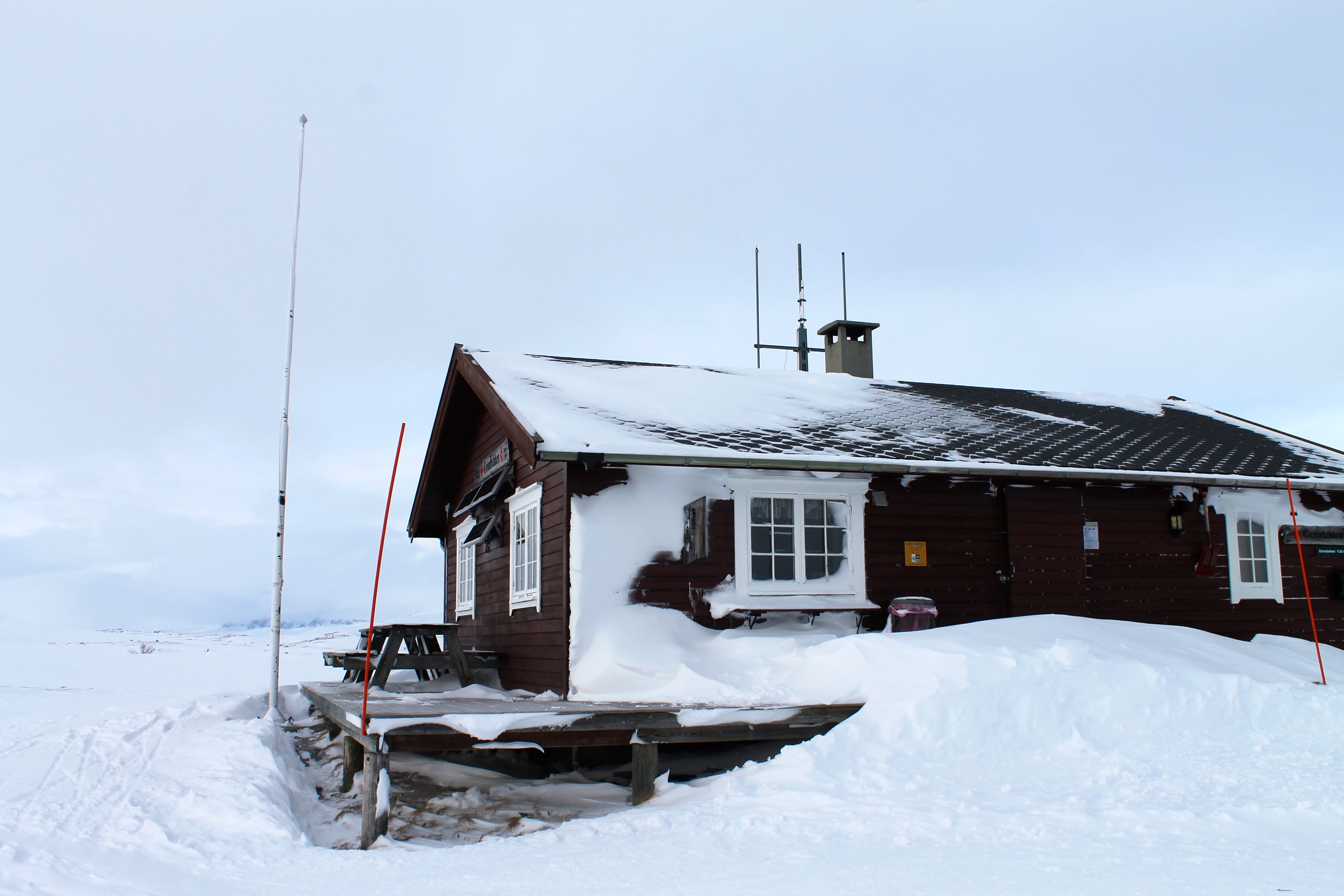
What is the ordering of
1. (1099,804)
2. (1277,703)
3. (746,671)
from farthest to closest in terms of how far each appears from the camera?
1. (746,671)
2. (1277,703)
3. (1099,804)

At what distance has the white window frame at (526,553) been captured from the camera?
34.4ft

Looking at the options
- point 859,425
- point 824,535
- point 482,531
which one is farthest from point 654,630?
point 859,425

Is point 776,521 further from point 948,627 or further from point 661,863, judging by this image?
point 661,863

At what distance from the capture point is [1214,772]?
6867 mm

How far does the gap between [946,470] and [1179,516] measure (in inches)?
131

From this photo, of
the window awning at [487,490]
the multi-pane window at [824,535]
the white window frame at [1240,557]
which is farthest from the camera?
the white window frame at [1240,557]

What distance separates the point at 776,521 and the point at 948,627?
1998 mm

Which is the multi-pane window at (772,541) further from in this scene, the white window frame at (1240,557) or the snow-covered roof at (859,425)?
the white window frame at (1240,557)

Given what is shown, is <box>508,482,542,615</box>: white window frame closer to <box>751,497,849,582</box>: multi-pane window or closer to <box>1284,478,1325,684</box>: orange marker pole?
<box>751,497,849,582</box>: multi-pane window

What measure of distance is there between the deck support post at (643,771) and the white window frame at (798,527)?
2.71 m

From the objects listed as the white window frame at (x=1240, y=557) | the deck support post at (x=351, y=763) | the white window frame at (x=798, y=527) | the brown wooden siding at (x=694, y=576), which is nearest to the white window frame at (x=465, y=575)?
the brown wooden siding at (x=694, y=576)

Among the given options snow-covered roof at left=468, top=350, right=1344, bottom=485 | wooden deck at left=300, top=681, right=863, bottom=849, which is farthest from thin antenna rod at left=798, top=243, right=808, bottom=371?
wooden deck at left=300, top=681, right=863, bottom=849

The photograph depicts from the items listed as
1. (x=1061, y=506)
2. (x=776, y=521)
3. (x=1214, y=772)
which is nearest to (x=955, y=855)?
(x=1214, y=772)

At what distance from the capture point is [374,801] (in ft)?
21.8
